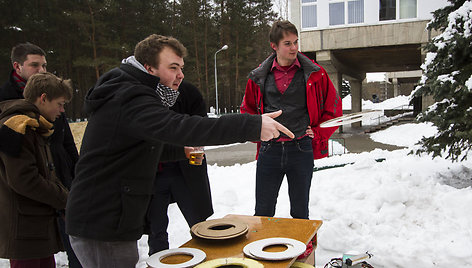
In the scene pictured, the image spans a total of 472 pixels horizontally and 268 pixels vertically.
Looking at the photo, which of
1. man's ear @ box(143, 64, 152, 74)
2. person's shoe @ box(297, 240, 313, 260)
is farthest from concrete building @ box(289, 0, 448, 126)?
man's ear @ box(143, 64, 152, 74)

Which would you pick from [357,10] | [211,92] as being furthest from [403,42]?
[211,92]

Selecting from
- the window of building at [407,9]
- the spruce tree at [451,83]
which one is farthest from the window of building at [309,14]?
the spruce tree at [451,83]

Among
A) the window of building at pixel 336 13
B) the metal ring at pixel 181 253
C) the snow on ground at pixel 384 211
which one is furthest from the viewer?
the window of building at pixel 336 13

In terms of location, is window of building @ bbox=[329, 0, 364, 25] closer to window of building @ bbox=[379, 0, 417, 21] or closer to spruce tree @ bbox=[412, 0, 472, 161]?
window of building @ bbox=[379, 0, 417, 21]

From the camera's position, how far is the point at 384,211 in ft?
14.5

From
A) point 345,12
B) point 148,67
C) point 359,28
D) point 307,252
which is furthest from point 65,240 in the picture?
point 345,12

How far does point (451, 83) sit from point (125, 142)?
17.9 feet

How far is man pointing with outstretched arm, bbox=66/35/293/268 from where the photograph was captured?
59.6 inches

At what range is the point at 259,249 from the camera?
1.84 metres

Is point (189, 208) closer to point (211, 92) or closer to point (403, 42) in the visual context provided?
point (403, 42)

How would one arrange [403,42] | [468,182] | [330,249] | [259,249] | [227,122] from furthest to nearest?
[403,42]
[468,182]
[330,249]
[259,249]
[227,122]

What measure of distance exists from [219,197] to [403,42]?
14349 mm

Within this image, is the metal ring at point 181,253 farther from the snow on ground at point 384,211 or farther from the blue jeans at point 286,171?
the snow on ground at point 384,211

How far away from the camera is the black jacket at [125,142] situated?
4.95ft
